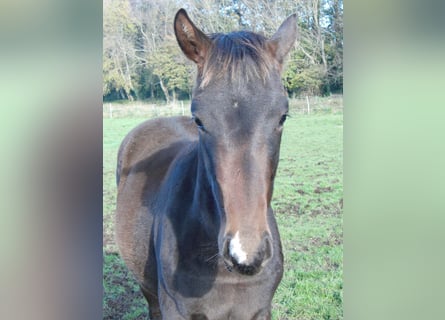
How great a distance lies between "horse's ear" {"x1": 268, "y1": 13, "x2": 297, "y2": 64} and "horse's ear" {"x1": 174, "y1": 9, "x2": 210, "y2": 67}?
18cm

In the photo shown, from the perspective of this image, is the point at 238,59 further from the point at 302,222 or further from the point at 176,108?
the point at 302,222

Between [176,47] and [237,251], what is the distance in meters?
1.26

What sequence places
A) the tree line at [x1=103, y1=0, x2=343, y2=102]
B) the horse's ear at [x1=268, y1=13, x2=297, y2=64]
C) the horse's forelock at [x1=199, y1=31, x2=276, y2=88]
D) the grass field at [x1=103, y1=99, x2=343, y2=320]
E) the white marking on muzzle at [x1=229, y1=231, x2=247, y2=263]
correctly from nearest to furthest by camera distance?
1. the white marking on muzzle at [x1=229, y1=231, x2=247, y2=263]
2. the horse's forelock at [x1=199, y1=31, x2=276, y2=88]
3. the horse's ear at [x1=268, y1=13, x2=297, y2=64]
4. the tree line at [x1=103, y1=0, x2=343, y2=102]
5. the grass field at [x1=103, y1=99, x2=343, y2=320]

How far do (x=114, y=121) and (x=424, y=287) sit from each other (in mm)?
1372

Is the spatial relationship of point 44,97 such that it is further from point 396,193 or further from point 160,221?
point 396,193

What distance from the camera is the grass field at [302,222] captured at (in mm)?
2051

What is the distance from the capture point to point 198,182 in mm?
1385

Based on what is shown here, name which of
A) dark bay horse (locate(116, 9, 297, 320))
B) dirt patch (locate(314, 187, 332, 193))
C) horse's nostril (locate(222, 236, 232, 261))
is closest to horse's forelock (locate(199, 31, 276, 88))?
dark bay horse (locate(116, 9, 297, 320))

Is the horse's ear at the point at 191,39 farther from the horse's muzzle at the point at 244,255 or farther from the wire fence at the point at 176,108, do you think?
the wire fence at the point at 176,108

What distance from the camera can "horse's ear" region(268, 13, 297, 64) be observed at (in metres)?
1.30

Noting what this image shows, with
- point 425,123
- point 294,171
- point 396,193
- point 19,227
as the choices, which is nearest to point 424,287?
point 396,193

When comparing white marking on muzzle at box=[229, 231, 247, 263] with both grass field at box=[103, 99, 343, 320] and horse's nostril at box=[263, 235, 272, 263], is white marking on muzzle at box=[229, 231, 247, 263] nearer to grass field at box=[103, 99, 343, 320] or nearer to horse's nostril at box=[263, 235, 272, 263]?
horse's nostril at box=[263, 235, 272, 263]

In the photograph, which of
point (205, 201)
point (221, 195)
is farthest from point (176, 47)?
point (221, 195)

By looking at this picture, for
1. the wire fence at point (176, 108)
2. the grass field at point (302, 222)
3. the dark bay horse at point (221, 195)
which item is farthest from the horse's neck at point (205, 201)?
the grass field at point (302, 222)
